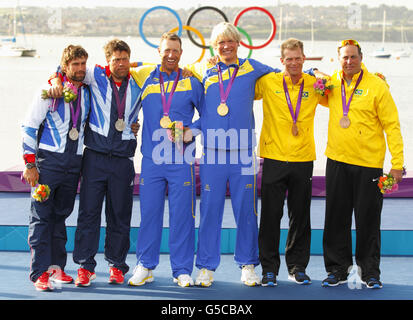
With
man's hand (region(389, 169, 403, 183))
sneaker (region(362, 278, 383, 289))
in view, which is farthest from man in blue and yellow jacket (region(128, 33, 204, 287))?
man's hand (region(389, 169, 403, 183))

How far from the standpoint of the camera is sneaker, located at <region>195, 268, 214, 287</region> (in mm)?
3958

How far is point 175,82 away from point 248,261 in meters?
1.14

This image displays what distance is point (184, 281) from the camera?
3938mm

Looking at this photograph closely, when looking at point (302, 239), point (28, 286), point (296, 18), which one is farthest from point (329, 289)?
point (296, 18)

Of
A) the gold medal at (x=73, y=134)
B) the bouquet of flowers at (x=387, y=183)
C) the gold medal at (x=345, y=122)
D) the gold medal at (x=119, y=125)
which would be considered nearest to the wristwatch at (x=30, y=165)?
the gold medal at (x=73, y=134)

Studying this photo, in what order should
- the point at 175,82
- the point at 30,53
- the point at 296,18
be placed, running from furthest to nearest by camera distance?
the point at 296,18
the point at 30,53
the point at 175,82

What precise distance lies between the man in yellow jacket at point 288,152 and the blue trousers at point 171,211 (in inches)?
17.4

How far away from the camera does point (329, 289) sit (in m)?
3.93

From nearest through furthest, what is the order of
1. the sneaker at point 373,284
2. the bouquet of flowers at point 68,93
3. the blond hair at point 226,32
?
the bouquet of flowers at point 68,93
the blond hair at point 226,32
the sneaker at point 373,284

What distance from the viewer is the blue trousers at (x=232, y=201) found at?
3.88 meters

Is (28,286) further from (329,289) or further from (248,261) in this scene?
(329,289)

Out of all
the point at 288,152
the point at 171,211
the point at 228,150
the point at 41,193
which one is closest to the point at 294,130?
the point at 288,152

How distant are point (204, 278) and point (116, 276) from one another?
0.52 meters

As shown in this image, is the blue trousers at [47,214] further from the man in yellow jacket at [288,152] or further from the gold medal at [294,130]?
the gold medal at [294,130]
